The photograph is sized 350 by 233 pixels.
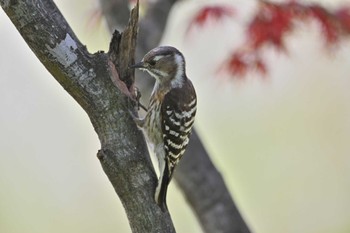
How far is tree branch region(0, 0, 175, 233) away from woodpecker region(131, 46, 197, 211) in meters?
0.17

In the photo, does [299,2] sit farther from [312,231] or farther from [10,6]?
[312,231]

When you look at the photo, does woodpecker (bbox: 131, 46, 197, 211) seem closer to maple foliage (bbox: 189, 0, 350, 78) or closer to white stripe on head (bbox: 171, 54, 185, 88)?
white stripe on head (bbox: 171, 54, 185, 88)

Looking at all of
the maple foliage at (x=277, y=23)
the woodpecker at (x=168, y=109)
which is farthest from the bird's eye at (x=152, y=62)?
the maple foliage at (x=277, y=23)

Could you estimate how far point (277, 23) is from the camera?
85.0 inches

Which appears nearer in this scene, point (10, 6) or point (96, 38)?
point (10, 6)

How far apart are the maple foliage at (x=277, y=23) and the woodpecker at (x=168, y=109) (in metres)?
0.40

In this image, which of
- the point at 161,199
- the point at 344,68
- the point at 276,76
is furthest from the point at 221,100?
the point at 161,199

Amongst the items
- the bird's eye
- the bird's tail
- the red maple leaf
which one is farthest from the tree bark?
the bird's tail

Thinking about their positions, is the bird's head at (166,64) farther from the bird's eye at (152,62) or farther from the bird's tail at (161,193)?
the bird's tail at (161,193)

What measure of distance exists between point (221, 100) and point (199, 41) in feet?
0.86

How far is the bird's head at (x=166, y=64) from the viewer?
1786 millimetres

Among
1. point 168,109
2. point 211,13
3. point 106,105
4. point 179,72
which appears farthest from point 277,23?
point 106,105

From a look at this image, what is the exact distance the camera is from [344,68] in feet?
11.2

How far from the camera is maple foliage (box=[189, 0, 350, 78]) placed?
213 cm
